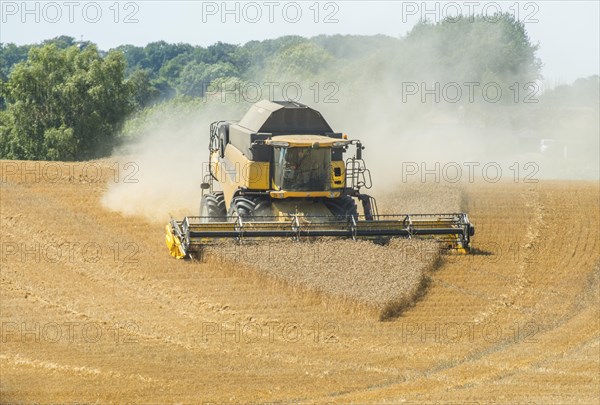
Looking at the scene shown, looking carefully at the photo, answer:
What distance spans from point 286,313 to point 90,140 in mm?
28079

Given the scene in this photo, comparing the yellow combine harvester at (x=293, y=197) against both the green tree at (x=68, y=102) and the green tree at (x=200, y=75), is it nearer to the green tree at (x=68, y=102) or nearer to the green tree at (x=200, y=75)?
the green tree at (x=68, y=102)

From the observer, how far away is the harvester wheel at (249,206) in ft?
68.6

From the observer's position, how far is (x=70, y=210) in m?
25.3

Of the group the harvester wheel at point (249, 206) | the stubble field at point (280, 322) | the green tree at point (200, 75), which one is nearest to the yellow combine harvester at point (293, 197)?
the harvester wheel at point (249, 206)

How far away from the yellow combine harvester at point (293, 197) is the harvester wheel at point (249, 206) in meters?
0.02

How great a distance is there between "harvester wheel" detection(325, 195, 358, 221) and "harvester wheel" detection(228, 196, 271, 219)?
1.33 meters

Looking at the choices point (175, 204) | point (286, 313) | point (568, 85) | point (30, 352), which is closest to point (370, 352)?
point (286, 313)

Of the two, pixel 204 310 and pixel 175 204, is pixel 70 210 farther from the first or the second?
pixel 204 310

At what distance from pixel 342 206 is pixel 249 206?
6.72ft

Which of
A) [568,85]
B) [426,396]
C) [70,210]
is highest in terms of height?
[568,85]

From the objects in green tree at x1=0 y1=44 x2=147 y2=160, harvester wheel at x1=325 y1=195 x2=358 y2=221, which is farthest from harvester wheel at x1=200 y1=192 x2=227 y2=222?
green tree at x1=0 y1=44 x2=147 y2=160

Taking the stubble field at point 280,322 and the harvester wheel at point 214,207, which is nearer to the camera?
the stubble field at point 280,322

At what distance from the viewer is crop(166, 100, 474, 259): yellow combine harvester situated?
66.3ft

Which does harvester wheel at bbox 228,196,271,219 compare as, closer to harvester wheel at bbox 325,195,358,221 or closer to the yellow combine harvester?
the yellow combine harvester
